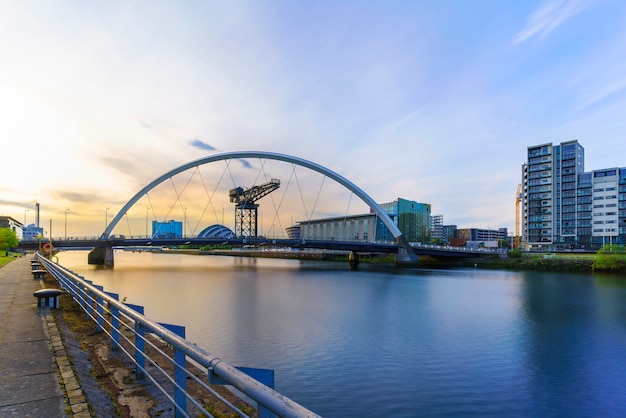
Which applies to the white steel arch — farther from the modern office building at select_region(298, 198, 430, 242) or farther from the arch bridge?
the modern office building at select_region(298, 198, 430, 242)

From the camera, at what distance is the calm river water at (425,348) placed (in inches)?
441

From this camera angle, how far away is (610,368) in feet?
46.1

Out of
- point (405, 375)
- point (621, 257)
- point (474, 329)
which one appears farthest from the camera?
point (621, 257)

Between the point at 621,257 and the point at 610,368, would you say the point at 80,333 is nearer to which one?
the point at 610,368

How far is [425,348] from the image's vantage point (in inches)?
645

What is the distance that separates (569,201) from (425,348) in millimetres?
118890

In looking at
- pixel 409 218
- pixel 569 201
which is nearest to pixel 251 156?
pixel 569 201

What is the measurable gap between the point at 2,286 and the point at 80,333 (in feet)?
45.3

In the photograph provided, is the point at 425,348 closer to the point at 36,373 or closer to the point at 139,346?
the point at 139,346

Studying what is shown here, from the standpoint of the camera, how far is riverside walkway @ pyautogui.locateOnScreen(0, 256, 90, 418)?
470 centimetres

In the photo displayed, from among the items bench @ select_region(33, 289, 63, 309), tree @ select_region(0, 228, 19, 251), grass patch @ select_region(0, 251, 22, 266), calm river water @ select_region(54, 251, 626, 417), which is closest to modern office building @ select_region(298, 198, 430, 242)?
tree @ select_region(0, 228, 19, 251)

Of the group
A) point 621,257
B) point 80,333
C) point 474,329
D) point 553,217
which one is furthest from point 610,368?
point 553,217

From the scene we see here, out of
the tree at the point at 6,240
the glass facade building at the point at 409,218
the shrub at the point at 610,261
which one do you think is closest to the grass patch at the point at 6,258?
the tree at the point at 6,240

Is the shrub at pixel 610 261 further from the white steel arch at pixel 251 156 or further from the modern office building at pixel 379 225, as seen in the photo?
the modern office building at pixel 379 225
